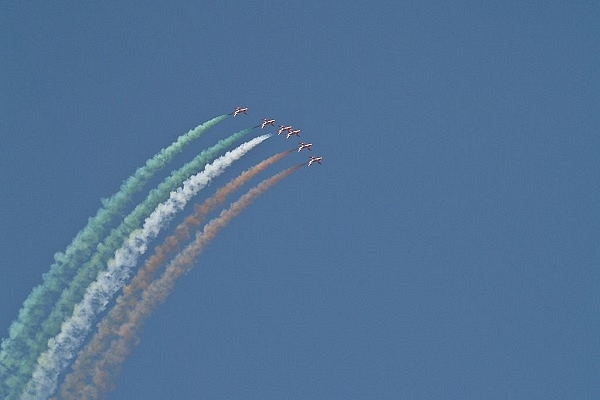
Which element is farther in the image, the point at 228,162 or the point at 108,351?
the point at 228,162

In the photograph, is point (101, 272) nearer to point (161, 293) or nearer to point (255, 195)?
point (161, 293)

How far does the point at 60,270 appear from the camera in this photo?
87.6 m

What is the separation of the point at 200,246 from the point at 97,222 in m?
5.60

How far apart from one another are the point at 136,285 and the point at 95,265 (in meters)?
2.38

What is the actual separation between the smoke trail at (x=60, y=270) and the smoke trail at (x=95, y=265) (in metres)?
0.37

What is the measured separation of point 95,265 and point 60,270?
1820 millimetres

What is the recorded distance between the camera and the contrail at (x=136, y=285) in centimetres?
8575

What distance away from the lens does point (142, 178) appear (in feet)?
302

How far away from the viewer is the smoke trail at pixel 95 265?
8550 centimetres

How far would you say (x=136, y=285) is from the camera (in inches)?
3452

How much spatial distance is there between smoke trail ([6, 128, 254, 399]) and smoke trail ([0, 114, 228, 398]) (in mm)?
372

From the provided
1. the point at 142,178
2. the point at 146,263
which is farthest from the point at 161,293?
the point at 142,178

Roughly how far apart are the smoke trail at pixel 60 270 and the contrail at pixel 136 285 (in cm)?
281

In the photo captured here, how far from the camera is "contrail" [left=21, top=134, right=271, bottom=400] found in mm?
85375
